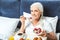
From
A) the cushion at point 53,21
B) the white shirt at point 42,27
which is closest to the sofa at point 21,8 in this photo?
the cushion at point 53,21

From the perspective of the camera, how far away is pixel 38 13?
221cm

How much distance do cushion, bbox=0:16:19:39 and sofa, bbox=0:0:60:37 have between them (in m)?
0.13

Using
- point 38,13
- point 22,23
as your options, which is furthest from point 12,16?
point 38,13

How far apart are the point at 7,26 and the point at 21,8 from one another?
37cm

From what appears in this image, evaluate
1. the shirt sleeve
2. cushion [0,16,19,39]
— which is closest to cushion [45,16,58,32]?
the shirt sleeve

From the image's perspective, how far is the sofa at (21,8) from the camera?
2.38 m

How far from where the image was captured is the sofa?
238 centimetres

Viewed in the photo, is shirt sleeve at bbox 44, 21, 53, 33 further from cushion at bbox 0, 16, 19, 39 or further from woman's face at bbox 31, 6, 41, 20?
cushion at bbox 0, 16, 19, 39

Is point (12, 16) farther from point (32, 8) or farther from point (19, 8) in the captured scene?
point (32, 8)

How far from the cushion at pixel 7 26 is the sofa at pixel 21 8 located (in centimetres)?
13

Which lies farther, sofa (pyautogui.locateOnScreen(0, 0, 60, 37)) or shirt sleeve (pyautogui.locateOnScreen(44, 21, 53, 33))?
sofa (pyautogui.locateOnScreen(0, 0, 60, 37))

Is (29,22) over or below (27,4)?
below

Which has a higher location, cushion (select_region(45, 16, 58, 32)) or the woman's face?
the woman's face

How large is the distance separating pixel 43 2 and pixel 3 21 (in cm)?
64
